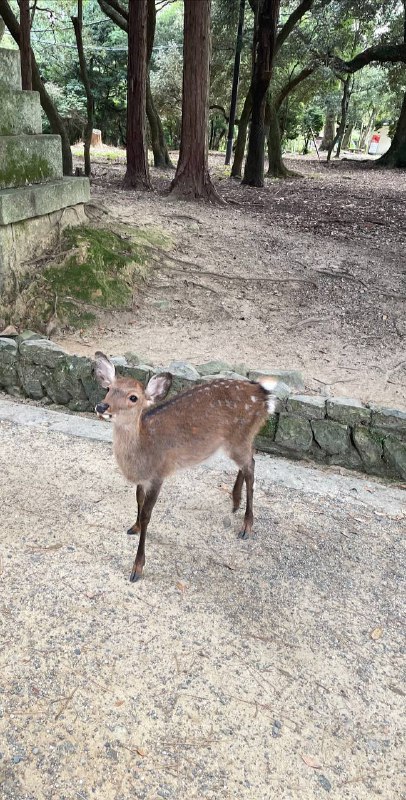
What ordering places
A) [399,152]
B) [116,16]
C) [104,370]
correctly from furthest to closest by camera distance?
[399,152]
[116,16]
[104,370]

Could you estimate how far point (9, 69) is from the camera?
18.0ft

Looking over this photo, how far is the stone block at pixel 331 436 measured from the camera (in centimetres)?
405

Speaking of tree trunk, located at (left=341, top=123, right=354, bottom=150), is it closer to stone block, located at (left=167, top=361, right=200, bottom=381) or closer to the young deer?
stone block, located at (left=167, top=361, right=200, bottom=381)

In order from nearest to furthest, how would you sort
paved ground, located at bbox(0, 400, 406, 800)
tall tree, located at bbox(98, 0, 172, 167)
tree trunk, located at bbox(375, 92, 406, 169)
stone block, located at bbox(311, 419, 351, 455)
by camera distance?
paved ground, located at bbox(0, 400, 406, 800), stone block, located at bbox(311, 419, 351, 455), tall tree, located at bbox(98, 0, 172, 167), tree trunk, located at bbox(375, 92, 406, 169)

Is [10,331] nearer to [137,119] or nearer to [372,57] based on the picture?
[137,119]

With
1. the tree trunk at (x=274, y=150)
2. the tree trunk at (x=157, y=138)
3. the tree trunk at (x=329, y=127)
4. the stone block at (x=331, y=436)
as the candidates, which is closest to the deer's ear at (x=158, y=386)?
the stone block at (x=331, y=436)

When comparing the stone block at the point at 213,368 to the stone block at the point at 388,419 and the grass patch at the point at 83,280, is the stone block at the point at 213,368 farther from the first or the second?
the grass patch at the point at 83,280

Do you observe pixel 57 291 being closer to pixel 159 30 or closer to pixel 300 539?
pixel 300 539

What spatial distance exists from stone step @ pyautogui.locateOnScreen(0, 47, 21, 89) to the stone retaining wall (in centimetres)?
257

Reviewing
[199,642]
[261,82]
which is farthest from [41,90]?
[199,642]

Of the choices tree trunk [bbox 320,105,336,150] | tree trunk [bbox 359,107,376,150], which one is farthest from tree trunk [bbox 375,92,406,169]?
tree trunk [bbox 359,107,376,150]

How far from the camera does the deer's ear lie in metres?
2.70

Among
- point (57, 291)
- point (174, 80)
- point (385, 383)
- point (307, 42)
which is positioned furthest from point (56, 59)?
point (385, 383)

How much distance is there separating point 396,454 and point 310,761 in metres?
2.31
